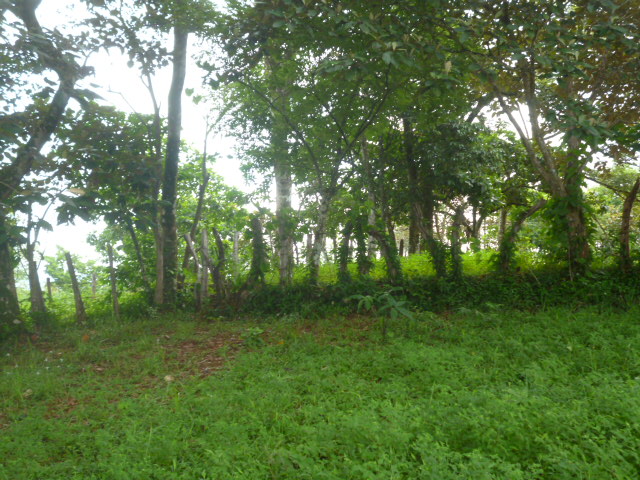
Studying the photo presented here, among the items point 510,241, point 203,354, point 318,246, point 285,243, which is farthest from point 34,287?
point 510,241

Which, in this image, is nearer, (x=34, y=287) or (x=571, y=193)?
(x=571, y=193)

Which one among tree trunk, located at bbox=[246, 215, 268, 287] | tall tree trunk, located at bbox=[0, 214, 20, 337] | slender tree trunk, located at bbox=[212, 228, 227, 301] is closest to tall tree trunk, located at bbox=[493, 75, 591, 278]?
tree trunk, located at bbox=[246, 215, 268, 287]

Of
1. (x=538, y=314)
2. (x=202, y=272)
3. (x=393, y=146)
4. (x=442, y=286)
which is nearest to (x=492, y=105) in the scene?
(x=393, y=146)

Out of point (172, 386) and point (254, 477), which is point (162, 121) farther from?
point (254, 477)

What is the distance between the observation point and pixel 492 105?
31.0 ft

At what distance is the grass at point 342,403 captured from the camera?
2732mm

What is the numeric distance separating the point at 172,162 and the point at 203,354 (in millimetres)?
4291

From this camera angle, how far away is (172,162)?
8555 mm

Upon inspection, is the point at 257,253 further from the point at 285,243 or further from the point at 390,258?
the point at 390,258

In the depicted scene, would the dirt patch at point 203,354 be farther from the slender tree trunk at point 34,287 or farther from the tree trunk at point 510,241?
the tree trunk at point 510,241

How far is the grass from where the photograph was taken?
2.73 meters

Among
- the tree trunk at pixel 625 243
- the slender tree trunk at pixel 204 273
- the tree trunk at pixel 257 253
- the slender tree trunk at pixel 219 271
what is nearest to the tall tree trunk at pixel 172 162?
the slender tree trunk at pixel 204 273

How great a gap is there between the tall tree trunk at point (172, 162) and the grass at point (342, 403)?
231 centimetres

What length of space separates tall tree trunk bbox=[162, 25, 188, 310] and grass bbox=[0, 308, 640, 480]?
231cm
